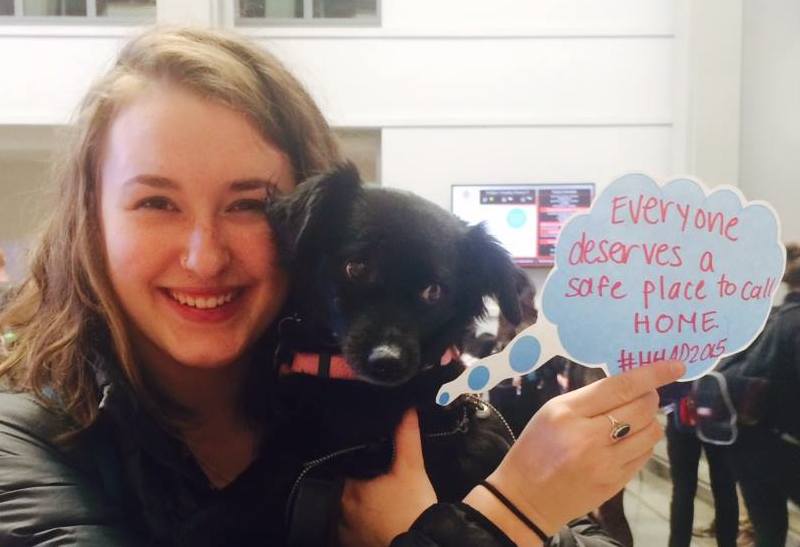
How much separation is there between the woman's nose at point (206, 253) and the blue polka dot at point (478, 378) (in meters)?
0.29

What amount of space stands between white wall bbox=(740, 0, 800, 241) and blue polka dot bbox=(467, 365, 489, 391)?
0.54 m

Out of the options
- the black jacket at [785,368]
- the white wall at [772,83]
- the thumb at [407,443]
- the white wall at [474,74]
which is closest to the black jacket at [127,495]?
the thumb at [407,443]

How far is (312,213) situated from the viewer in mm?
704

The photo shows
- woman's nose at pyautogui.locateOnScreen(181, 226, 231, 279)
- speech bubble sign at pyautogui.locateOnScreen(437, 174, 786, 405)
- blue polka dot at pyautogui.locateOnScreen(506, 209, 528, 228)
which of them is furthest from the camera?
blue polka dot at pyautogui.locateOnScreen(506, 209, 528, 228)

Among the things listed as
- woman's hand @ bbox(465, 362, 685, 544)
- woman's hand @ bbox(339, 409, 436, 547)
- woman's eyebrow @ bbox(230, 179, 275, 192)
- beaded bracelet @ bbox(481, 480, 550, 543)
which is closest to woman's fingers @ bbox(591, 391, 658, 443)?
woman's hand @ bbox(465, 362, 685, 544)

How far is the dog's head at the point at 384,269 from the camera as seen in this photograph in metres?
0.66

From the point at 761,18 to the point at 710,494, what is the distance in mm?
689

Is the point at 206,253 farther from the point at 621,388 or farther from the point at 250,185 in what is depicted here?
the point at 621,388

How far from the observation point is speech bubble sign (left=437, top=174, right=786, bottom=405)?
0.59 metres

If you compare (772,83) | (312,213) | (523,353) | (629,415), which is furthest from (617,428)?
(772,83)

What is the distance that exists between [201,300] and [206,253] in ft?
0.27

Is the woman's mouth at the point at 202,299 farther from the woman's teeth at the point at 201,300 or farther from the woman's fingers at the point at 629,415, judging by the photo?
the woman's fingers at the point at 629,415

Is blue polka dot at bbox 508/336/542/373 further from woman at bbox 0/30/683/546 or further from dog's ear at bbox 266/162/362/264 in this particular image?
dog's ear at bbox 266/162/362/264

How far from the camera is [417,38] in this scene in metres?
1.06
